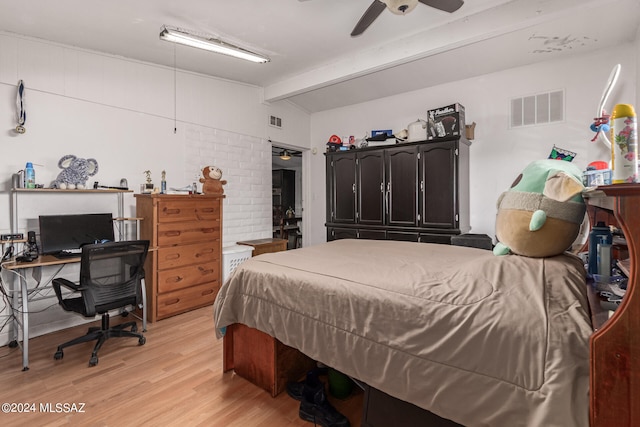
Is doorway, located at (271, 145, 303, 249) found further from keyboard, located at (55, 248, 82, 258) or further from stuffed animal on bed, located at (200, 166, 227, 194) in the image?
keyboard, located at (55, 248, 82, 258)

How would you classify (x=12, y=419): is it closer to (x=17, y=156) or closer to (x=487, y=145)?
(x=17, y=156)

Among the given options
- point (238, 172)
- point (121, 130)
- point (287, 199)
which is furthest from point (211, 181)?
point (287, 199)

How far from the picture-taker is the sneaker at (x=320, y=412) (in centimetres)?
158

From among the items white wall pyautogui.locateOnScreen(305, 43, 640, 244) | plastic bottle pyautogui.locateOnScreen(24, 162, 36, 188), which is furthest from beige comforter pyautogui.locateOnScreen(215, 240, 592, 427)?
white wall pyautogui.locateOnScreen(305, 43, 640, 244)

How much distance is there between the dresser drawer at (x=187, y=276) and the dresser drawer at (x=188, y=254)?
5 cm

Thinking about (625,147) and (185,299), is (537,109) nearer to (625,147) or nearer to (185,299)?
(625,147)

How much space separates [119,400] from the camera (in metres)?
1.85

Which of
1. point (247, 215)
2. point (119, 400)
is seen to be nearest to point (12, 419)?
point (119, 400)

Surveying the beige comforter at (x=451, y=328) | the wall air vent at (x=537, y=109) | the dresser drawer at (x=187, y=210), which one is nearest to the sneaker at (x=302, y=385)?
the beige comforter at (x=451, y=328)

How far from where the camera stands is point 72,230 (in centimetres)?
283

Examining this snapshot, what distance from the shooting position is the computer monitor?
105 inches

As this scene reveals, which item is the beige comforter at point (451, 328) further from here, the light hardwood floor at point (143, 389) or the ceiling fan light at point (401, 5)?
the ceiling fan light at point (401, 5)

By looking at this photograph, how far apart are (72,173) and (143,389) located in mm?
2097

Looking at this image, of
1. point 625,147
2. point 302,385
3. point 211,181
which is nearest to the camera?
point 625,147
